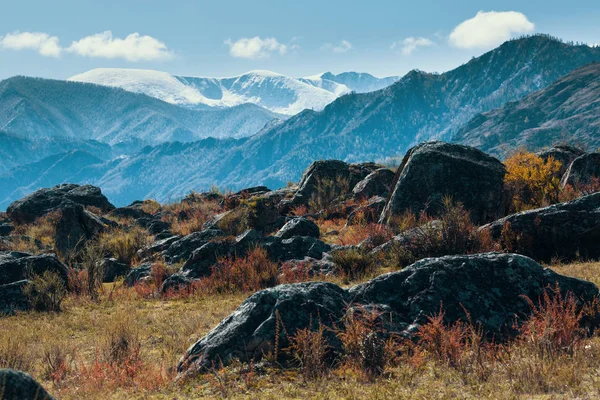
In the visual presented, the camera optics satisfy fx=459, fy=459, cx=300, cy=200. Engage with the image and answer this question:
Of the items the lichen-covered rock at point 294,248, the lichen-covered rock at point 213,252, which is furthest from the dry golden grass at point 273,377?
the lichen-covered rock at point 294,248

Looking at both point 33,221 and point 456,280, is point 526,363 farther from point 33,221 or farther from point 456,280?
point 33,221

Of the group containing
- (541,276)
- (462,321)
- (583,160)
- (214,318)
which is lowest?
(214,318)

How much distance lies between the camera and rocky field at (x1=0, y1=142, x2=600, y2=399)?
228 inches

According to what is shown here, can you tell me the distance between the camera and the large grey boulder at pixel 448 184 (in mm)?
16203

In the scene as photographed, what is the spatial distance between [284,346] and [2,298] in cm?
962

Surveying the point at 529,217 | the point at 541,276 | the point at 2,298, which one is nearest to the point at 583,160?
the point at 529,217

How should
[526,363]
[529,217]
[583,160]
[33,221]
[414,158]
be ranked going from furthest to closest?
[33,221] → [583,160] → [414,158] → [529,217] → [526,363]

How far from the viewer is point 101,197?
3969cm

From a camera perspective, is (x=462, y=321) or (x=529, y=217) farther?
(x=529, y=217)

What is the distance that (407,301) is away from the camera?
7.12 metres

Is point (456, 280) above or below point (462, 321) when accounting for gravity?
above

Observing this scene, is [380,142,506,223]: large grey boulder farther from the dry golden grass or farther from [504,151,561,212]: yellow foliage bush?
the dry golden grass

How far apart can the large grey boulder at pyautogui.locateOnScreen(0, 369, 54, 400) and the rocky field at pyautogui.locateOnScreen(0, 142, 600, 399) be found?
1 centimetres

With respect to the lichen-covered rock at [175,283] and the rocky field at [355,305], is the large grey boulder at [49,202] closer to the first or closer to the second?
the rocky field at [355,305]
